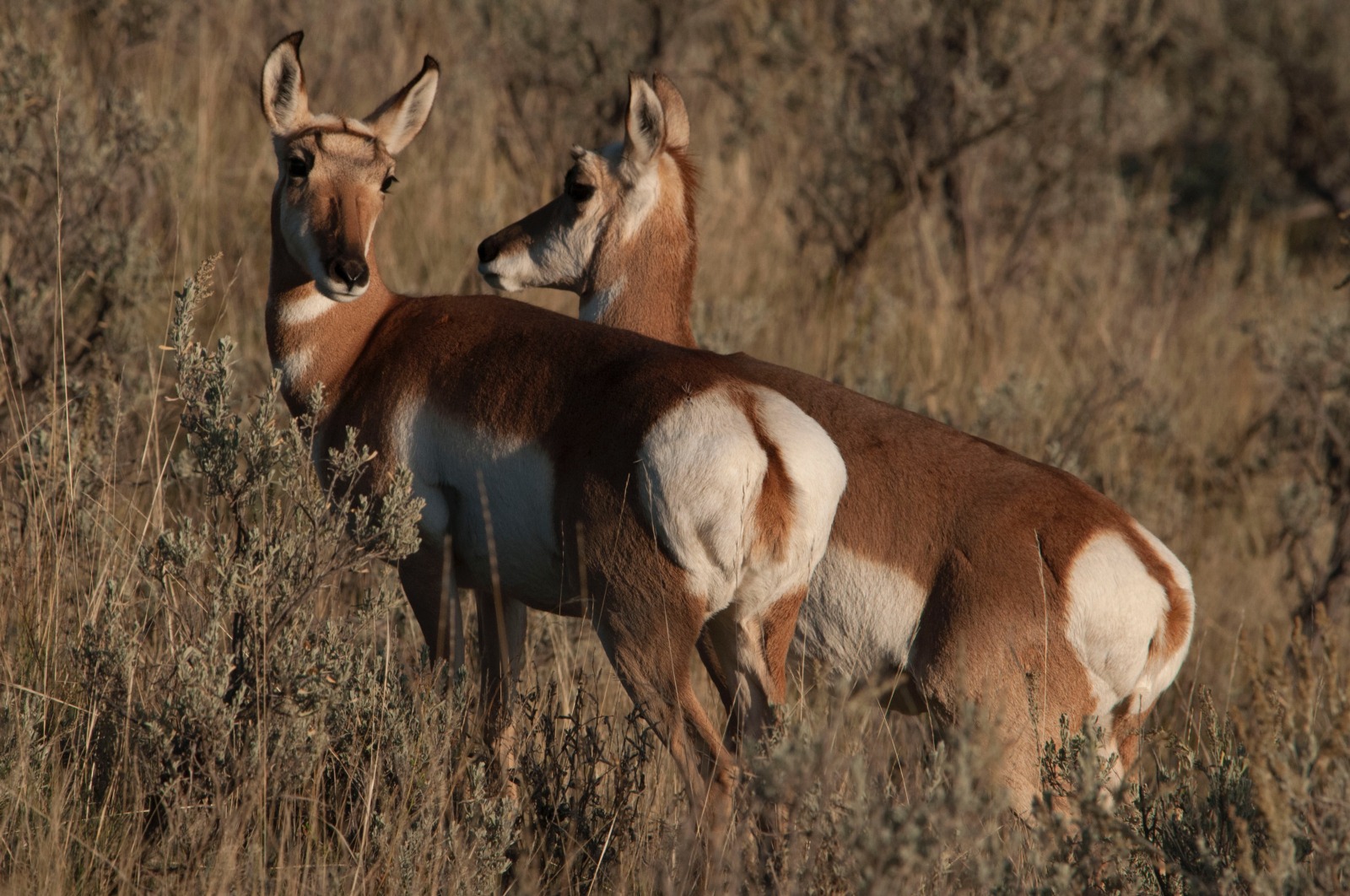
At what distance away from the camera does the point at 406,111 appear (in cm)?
468

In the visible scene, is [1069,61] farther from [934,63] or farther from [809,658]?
[809,658]

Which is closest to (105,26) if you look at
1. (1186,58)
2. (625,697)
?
(625,697)

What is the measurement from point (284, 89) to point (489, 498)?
1770 mm

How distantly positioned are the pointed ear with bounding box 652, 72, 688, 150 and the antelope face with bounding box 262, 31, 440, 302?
112cm

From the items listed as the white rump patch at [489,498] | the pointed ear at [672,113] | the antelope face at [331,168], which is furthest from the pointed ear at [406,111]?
the white rump patch at [489,498]

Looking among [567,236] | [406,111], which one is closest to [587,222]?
[567,236]

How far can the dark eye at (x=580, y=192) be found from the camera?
527 cm

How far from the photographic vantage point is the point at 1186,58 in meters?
14.8

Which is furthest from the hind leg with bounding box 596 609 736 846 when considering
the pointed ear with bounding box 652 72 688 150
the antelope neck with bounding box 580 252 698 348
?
Result: the pointed ear with bounding box 652 72 688 150

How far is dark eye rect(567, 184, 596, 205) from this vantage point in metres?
5.27

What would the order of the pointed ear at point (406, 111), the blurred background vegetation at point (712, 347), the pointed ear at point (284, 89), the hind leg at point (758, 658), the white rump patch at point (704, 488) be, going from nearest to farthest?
the blurred background vegetation at point (712, 347) → the white rump patch at point (704, 488) → the hind leg at point (758, 658) → the pointed ear at point (284, 89) → the pointed ear at point (406, 111)

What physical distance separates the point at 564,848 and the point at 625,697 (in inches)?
51.5

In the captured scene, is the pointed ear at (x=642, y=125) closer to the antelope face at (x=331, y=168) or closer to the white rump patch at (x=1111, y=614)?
the antelope face at (x=331, y=168)

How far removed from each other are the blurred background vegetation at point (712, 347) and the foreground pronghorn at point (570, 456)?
29 centimetres
